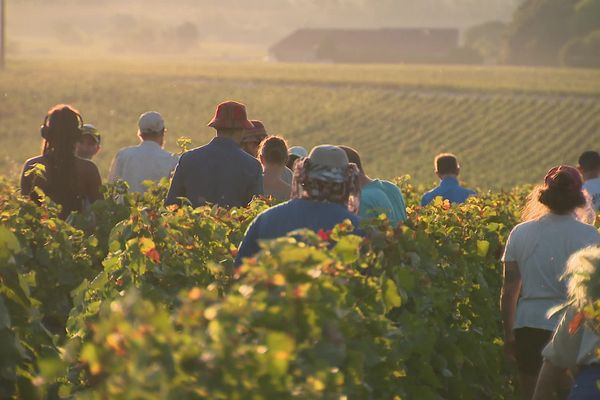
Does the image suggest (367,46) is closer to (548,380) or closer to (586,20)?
(586,20)

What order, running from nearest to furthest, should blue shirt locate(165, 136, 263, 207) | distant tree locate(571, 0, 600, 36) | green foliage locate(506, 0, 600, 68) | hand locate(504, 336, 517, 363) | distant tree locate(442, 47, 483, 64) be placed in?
hand locate(504, 336, 517, 363) < blue shirt locate(165, 136, 263, 207) < distant tree locate(571, 0, 600, 36) < green foliage locate(506, 0, 600, 68) < distant tree locate(442, 47, 483, 64)

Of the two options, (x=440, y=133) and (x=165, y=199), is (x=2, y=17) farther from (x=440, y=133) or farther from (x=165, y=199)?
(x=165, y=199)

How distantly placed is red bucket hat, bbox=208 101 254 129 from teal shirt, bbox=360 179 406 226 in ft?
4.76

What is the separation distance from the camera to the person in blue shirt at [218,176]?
28.1 ft

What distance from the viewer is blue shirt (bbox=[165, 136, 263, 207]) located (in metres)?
8.57

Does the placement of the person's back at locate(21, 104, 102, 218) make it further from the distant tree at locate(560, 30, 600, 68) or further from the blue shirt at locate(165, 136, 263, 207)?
the distant tree at locate(560, 30, 600, 68)

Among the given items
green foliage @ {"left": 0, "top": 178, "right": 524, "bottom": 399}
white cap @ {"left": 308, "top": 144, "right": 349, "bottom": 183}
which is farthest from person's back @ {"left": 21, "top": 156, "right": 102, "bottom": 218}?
white cap @ {"left": 308, "top": 144, "right": 349, "bottom": 183}

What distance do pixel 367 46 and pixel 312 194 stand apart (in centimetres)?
13143

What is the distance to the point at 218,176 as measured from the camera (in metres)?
8.61

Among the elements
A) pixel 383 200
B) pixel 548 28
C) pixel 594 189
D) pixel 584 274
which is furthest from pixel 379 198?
pixel 548 28

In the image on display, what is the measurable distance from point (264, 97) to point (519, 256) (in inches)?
2725

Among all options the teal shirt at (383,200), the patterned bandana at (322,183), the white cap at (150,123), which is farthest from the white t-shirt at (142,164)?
the patterned bandana at (322,183)

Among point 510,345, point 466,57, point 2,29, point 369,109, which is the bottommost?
point 369,109

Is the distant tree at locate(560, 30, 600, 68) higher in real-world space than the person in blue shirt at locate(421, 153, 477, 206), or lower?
higher
